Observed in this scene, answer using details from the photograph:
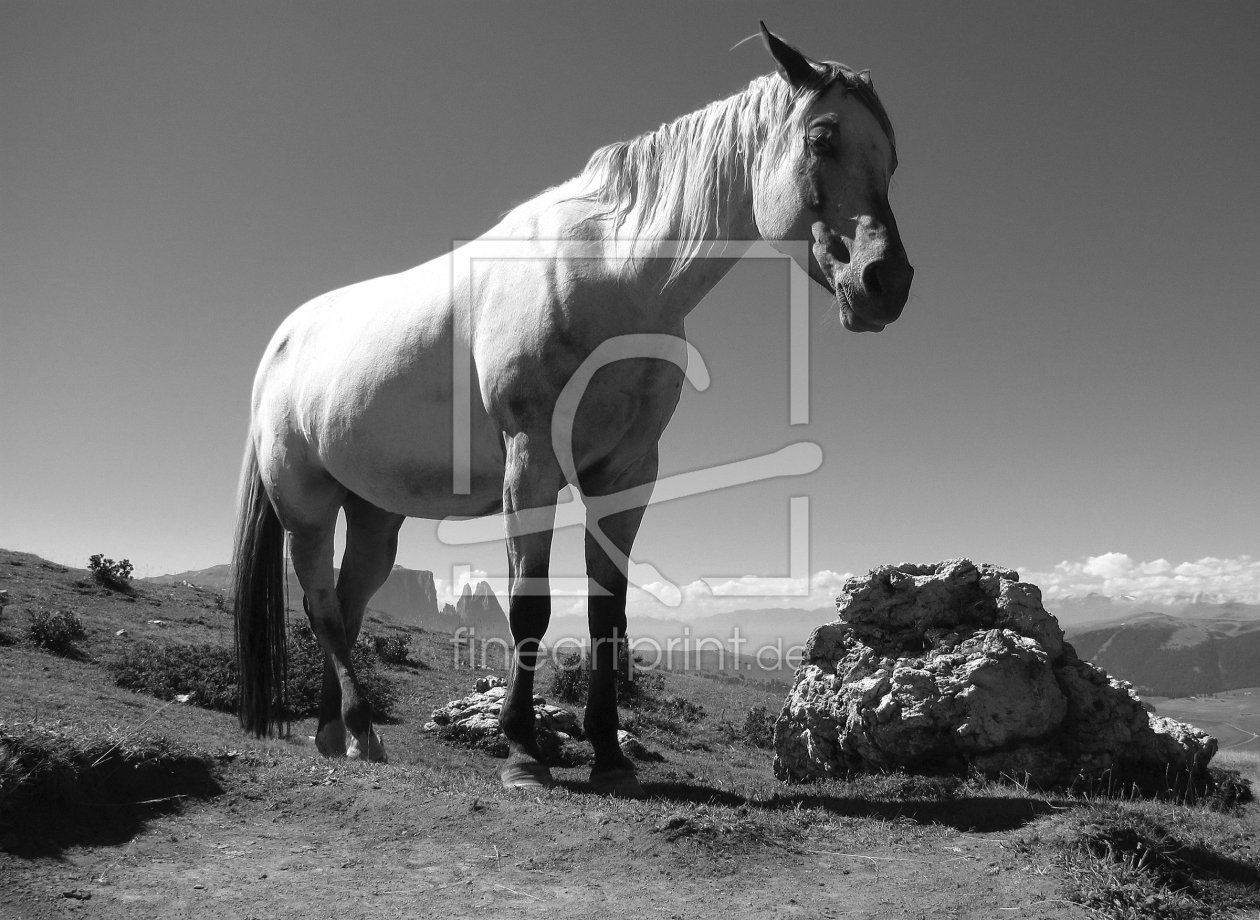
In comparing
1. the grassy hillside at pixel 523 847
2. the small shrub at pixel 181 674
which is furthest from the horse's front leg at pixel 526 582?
the small shrub at pixel 181 674

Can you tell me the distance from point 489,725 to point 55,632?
5674mm

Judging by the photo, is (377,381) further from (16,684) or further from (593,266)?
(16,684)

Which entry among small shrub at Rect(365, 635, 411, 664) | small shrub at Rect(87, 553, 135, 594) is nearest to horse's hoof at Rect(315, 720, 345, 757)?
small shrub at Rect(365, 635, 411, 664)

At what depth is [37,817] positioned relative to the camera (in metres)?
2.77

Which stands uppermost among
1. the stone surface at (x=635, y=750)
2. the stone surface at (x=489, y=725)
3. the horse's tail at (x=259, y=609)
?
the horse's tail at (x=259, y=609)

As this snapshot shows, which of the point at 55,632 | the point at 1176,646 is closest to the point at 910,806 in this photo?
the point at 55,632

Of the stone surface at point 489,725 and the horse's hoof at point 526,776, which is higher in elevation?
the horse's hoof at point 526,776

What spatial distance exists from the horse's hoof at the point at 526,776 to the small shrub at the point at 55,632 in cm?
724

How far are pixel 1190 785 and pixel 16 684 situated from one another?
8.92 metres

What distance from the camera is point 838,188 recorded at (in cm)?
352

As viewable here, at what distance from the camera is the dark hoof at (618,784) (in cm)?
405

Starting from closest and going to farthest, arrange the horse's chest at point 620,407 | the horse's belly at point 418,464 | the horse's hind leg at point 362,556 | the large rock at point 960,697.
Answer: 1. the horse's chest at point 620,407
2. the horse's belly at point 418,464
3. the large rock at point 960,697
4. the horse's hind leg at point 362,556

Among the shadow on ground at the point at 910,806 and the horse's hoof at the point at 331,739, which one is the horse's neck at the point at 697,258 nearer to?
the shadow on ground at the point at 910,806

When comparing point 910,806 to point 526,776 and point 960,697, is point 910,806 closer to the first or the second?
point 960,697
